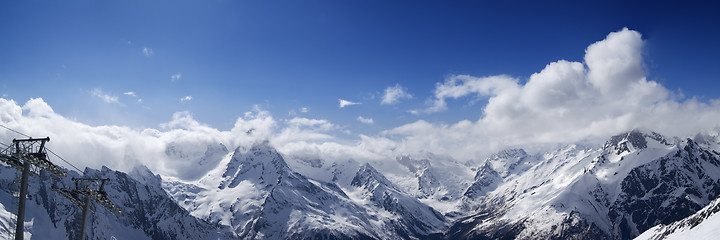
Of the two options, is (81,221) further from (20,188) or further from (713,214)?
(713,214)

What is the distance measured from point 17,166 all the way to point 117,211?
51.2 feet

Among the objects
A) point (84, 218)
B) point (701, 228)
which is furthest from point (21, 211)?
point (701, 228)

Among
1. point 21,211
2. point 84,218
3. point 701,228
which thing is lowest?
point 701,228

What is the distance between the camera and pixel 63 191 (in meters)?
56.6

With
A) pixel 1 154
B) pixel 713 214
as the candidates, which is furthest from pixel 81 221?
pixel 713 214

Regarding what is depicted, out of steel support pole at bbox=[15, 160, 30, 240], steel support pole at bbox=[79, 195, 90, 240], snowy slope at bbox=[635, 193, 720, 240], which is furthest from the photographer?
snowy slope at bbox=[635, 193, 720, 240]

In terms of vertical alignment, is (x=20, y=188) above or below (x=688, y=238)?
above

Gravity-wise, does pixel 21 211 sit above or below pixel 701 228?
above

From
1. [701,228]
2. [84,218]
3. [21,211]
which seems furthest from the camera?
[701,228]

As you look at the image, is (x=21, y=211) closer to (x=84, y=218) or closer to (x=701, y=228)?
(x=84, y=218)

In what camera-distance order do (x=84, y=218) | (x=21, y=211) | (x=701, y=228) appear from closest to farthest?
1. (x=21, y=211)
2. (x=84, y=218)
3. (x=701, y=228)

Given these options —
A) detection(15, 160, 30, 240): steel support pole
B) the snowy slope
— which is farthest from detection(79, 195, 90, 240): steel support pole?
the snowy slope

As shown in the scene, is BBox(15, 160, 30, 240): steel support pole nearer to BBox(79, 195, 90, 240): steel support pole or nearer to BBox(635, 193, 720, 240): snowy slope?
BBox(79, 195, 90, 240): steel support pole

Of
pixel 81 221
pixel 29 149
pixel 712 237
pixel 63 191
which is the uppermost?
pixel 29 149
